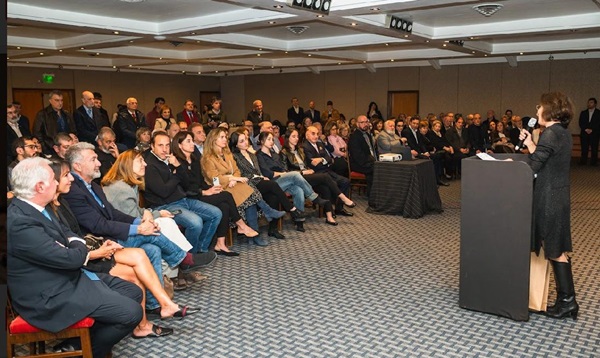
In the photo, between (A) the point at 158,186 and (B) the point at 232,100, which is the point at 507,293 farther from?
(B) the point at 232,100

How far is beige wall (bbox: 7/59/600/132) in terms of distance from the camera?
635 inches

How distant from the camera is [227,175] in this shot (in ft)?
20.7

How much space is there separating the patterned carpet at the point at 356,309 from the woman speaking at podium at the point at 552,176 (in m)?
0.42

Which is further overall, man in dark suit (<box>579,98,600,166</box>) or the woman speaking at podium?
man in dark suit (<box>579,98,600,166</box>)

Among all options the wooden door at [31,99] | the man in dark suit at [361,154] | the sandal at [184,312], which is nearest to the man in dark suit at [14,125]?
the man in dark suit at [361,154]

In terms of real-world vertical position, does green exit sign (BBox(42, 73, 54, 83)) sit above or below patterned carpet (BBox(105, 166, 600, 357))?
above

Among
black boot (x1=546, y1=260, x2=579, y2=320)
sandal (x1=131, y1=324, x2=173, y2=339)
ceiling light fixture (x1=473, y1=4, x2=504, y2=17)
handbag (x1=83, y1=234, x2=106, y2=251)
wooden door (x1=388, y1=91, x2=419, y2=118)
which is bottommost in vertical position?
sandal (x1=131, y1=324, x2=173, y2=339)

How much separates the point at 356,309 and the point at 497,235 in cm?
118

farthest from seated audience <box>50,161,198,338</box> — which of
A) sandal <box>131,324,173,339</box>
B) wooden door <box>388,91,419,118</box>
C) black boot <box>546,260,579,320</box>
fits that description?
wooden door <box>388,91,419,118</box>

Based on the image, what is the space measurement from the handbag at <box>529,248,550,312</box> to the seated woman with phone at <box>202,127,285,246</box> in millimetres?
3059

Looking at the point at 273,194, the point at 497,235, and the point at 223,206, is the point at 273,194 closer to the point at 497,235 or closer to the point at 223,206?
the point at 223,206

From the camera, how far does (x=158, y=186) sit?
17.3ft

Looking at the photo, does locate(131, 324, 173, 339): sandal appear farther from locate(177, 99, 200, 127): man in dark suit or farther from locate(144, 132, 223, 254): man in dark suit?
locate(177, 99, 200, 127): man in dark suit

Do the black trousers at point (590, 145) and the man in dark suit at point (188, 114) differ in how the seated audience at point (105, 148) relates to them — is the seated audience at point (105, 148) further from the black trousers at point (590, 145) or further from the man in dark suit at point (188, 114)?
the black trousers at point (590, 145)
